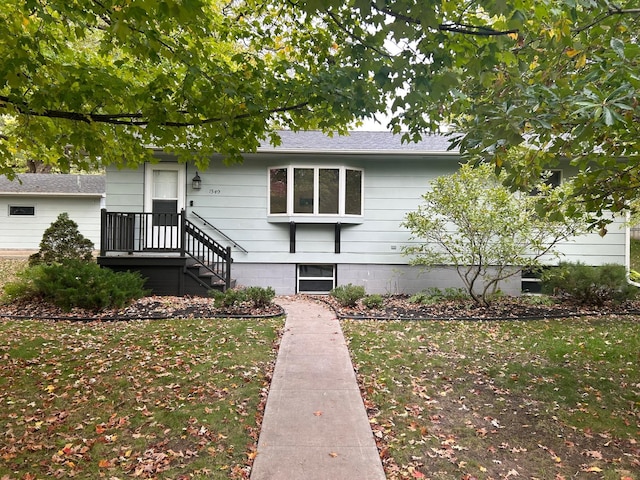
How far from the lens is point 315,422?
356 centimetres

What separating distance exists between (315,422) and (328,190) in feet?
23.8

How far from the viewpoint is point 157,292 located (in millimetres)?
9172

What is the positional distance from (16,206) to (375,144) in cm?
1569

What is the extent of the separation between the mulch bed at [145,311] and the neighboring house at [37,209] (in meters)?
10.3

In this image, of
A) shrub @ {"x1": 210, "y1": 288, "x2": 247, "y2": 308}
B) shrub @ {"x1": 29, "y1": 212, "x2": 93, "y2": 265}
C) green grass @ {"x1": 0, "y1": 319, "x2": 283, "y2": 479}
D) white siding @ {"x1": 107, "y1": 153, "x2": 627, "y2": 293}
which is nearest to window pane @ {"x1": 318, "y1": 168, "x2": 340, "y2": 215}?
white siding @ {"x1": 107, "y1": 153, "x2": 627, "y2": 293}

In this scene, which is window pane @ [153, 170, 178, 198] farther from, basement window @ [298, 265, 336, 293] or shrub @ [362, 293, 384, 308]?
shrub @ [362, 293, 384, 308]

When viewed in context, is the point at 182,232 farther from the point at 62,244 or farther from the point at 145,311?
the point at 62,244

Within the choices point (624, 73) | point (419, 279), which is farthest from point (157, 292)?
point (624, 73)

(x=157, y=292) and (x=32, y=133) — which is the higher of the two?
(x=32, y=133)

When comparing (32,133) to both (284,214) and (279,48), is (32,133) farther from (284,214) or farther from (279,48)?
(284,214)

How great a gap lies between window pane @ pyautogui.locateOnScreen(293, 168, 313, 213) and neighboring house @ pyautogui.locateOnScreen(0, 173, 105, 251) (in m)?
11.0

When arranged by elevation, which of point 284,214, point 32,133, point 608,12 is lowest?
point 284,214

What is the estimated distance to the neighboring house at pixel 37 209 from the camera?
16922mm

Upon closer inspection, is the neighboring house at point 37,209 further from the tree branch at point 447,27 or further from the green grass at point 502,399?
the tree branch at point 447,27
